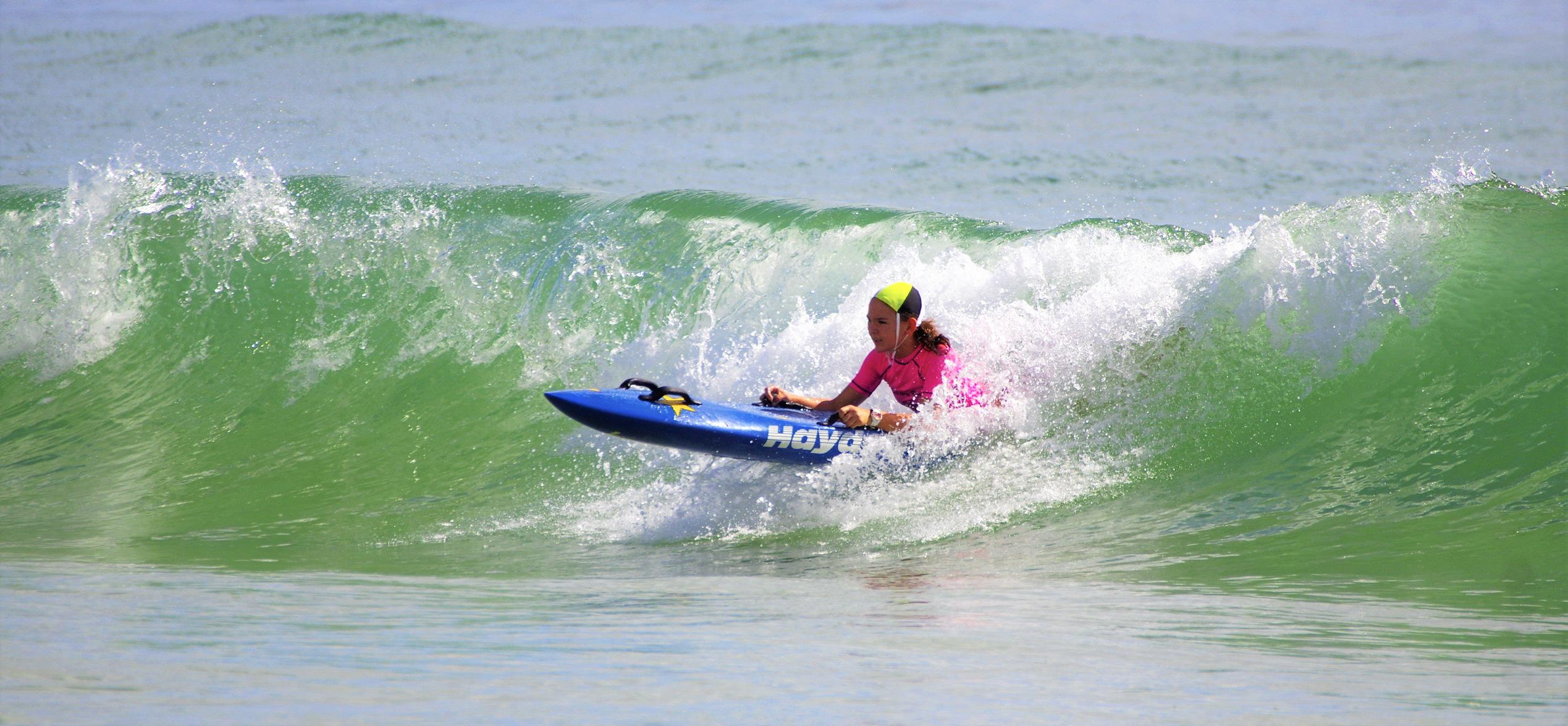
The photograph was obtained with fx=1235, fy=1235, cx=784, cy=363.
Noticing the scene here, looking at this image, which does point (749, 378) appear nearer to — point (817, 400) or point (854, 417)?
point (817, 400)

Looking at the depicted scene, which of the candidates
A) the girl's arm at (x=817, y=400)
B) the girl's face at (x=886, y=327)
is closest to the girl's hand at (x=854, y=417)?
the girl's arm at (x=817, y=400)

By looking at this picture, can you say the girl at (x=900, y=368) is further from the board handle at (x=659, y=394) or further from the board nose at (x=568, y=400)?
the board nose at (x=568, y=400)

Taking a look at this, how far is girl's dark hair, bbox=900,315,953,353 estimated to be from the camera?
583 cm

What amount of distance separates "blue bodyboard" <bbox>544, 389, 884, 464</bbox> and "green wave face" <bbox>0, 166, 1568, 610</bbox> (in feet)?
0.59

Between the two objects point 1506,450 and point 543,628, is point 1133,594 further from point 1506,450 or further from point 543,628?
point 1506,450

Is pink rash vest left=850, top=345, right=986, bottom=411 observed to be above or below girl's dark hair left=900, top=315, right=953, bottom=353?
below

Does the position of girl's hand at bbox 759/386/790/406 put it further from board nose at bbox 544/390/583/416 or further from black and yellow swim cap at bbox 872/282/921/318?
board nose at bbox 544/390/583/416

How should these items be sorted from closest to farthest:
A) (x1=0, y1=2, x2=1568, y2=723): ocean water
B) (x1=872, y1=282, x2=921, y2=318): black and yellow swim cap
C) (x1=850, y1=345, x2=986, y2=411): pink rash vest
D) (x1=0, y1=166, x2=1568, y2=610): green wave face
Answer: (x1=0, y1=2, x2=1568, y2=723): ocean water
(x1=0, y1=166, x2=1568, y2=610): green wave face
(x1=872, y1=282, x2=921, y2=318): black and yellow swim cap
(x1=850, y1=345, x2=986, y2=411): pink rash vest

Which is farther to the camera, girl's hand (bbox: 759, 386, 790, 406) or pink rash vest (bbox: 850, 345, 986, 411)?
girl's hand (bbox: 759, 386, 790, 406)

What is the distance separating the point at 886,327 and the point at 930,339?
0.22m

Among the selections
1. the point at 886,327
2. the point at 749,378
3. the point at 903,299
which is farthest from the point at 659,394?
the point at 749,378

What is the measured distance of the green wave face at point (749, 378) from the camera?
541cm

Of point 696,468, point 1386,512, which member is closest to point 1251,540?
point 1386,512

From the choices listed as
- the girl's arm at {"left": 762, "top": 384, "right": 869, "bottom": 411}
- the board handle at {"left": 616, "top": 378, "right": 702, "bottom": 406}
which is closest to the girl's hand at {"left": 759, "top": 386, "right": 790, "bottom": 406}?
the girl's arm at {"left": 762, "top": 384, "right": 869, "bottom": 411}
